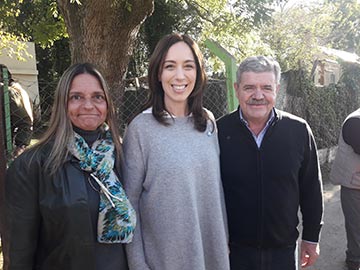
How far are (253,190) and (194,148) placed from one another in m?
0.55

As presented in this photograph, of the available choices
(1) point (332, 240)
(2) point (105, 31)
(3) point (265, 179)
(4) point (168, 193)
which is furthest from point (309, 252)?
(2) point (105, 31)

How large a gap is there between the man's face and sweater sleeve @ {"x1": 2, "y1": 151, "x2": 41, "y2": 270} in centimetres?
129

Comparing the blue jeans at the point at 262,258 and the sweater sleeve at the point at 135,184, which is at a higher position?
the sweater sleeve at the point at 135,184

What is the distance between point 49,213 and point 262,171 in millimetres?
1248

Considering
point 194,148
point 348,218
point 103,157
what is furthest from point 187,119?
point 348,218

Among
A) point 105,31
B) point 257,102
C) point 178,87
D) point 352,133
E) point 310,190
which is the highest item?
point 105,31

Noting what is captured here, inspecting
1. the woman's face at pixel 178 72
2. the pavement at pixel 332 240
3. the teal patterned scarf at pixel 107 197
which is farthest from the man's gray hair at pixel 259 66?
the pavement at pixel 332 240

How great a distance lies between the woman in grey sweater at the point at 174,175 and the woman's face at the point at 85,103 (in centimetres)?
20

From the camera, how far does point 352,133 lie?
12.1 ft

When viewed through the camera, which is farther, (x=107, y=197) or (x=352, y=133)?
(x=352, y=133)

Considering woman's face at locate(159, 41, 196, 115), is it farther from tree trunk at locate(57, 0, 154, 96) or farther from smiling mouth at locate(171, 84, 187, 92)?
tree trunk at locate(57, 0, 154, 96)

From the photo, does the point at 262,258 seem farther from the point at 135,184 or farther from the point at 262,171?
the point at 135,184

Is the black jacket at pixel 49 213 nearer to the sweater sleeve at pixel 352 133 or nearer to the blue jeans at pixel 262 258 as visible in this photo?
the blue jeans at pixel 262 258

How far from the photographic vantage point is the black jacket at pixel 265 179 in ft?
7.88
